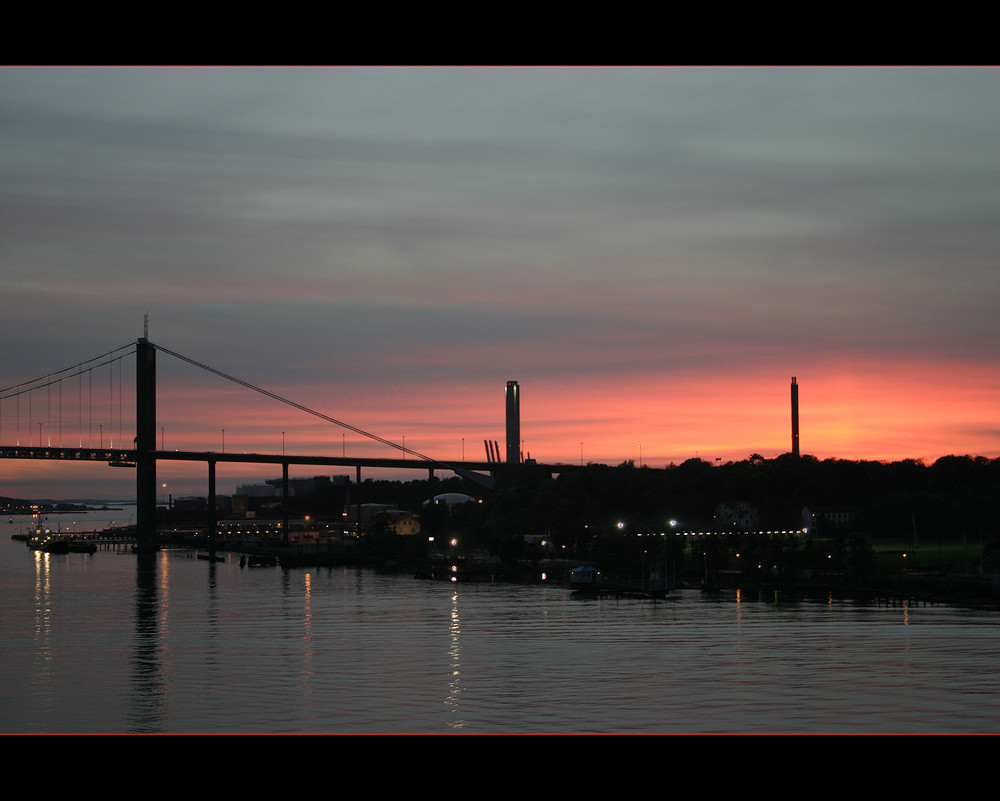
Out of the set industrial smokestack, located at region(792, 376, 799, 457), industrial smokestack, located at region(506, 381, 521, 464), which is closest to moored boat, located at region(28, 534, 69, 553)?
industrial smokestack, located at region(506, 381, 521, 464)

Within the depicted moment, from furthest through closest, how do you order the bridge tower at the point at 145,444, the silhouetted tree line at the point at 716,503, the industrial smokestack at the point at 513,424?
the industrial smokestack at the point at 513,424
the bridge tower at the point at 145,444
the silhouetted tree line at the point at 716,503

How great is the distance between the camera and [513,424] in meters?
103

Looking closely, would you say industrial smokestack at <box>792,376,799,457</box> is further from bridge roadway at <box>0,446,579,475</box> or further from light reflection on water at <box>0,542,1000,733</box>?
light reflection on water at <box>0,542,1000,733</box>

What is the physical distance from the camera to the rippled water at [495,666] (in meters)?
14.2

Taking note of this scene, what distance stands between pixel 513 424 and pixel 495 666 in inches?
3311

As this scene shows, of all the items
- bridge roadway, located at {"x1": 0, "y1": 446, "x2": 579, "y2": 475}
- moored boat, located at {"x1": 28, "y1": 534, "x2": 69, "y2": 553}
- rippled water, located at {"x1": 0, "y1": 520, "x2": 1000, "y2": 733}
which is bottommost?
moored boat, located at {"x1": 28, "y1": 534, "x2": 69, "y2": 553}

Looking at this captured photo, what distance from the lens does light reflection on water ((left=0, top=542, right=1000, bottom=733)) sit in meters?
14.2

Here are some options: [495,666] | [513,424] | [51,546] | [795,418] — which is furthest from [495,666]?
[513,424]

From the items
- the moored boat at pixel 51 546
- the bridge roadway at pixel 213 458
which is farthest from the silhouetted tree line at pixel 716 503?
the moored boat at pixel 51 546

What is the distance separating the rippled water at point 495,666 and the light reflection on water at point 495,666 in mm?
63

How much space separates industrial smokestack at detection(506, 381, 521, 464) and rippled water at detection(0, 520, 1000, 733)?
6758cm

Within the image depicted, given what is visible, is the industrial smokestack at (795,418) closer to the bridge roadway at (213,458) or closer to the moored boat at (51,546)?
the bridge roadway at (213,458)

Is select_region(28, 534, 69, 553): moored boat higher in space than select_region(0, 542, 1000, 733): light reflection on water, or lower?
lower

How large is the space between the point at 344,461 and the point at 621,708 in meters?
57.3
